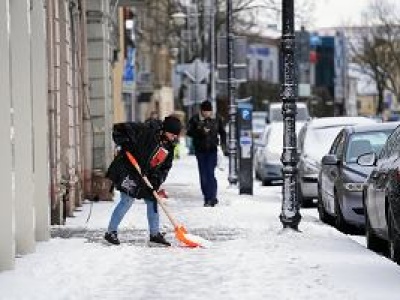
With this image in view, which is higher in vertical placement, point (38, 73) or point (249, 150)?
point (38, 73)

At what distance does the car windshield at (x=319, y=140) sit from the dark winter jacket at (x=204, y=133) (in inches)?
95.5

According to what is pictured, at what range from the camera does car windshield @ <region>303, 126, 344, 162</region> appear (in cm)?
2148

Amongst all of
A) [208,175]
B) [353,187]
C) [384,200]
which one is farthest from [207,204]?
[384,200]

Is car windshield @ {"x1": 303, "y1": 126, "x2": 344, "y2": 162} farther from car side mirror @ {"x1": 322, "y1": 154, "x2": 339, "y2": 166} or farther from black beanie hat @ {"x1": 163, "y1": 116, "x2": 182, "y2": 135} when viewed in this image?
black beanie hat @ {"x1": 163, "y1": 116, "x2": 182, "y2": 135}

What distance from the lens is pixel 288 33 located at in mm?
14211

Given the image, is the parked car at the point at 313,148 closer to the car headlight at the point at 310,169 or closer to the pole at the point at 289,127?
the car headlight at the point at 310,169

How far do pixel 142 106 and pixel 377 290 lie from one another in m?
57.0

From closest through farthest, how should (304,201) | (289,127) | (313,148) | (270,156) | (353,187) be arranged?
(289,127) < (353,187) < (304,201) < (313,148) < (270,156)

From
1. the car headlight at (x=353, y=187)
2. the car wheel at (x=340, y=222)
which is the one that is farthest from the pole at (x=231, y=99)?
the car headlight at (x=353, y=187)

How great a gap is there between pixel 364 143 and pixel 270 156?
38.8 ft

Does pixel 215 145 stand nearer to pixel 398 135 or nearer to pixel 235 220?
pixel 235 220

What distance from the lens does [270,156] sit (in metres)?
29.1

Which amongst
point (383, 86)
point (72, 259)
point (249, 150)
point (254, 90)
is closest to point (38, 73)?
point (72, 259)

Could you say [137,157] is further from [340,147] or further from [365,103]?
[365,103]
